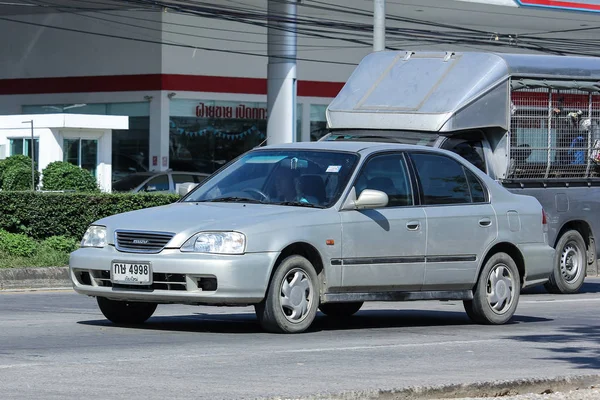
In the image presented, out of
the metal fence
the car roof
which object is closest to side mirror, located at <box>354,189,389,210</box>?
the car roof

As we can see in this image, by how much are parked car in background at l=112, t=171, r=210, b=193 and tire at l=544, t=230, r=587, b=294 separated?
15156 millimetres

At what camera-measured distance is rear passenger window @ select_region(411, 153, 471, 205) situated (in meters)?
11.5

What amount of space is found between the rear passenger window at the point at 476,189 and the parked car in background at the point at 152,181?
1970 cm

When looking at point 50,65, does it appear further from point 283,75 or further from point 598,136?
point 598,136

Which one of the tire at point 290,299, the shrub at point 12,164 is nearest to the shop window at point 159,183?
the shrub at point 12,164

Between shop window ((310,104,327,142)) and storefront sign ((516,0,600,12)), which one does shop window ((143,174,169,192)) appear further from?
storefront sign ((516,0,600,12))

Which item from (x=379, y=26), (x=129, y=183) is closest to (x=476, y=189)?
(x=379, y=26)

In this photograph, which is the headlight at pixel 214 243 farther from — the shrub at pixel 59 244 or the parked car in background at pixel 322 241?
the shrub at pixel 59 244

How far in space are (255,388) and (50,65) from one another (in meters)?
34.9

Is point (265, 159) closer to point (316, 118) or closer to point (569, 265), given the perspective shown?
point (569, 265)

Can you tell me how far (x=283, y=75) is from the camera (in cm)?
3494

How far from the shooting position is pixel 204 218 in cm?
1007

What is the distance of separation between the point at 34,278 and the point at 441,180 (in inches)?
294

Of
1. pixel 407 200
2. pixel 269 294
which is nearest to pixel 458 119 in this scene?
pixel 407 200
